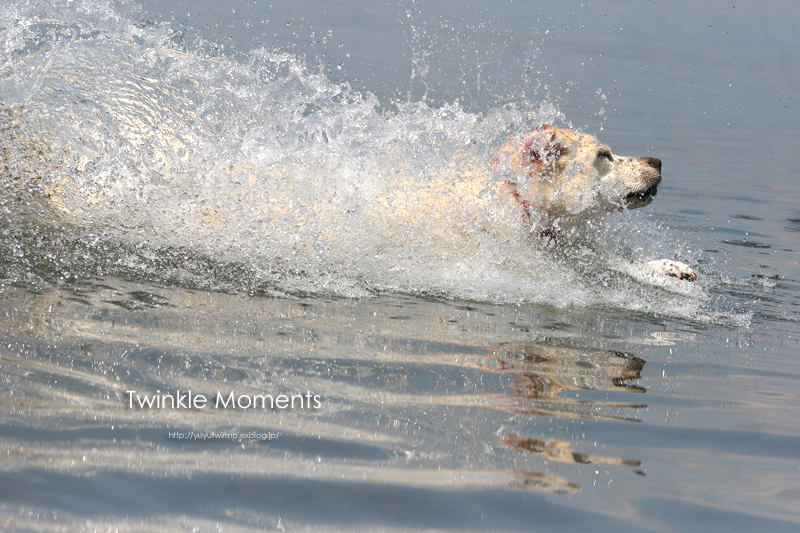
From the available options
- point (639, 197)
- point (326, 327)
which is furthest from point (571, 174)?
point (326, 327)

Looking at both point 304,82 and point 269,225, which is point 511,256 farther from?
point 304,82

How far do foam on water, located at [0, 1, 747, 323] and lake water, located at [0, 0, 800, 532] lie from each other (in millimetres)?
22

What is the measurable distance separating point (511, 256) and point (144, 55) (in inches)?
127

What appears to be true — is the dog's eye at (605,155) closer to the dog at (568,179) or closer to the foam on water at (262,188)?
the dog at (568,179)

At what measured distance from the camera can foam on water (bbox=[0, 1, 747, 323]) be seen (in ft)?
14.4

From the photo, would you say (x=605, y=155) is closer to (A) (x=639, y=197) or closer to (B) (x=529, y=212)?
(A) (x=639, y=197)

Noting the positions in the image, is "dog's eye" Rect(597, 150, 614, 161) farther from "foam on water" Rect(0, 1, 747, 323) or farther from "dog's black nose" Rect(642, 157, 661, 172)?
"foam on water" Rect(0, 1, 747, 323)

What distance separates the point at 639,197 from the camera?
16.6 feet

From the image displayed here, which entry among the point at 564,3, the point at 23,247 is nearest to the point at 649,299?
the point at 23,247

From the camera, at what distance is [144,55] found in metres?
5.36

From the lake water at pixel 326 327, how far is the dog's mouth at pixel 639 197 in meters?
0.23

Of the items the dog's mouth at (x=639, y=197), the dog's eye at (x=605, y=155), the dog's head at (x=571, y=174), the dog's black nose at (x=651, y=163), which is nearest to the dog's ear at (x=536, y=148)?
the dog's head at (x=571, y=174)

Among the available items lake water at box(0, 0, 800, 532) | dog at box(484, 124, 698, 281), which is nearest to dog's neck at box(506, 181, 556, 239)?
dog at box(484, 124, 698, 281)

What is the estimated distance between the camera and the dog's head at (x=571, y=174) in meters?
4.72
